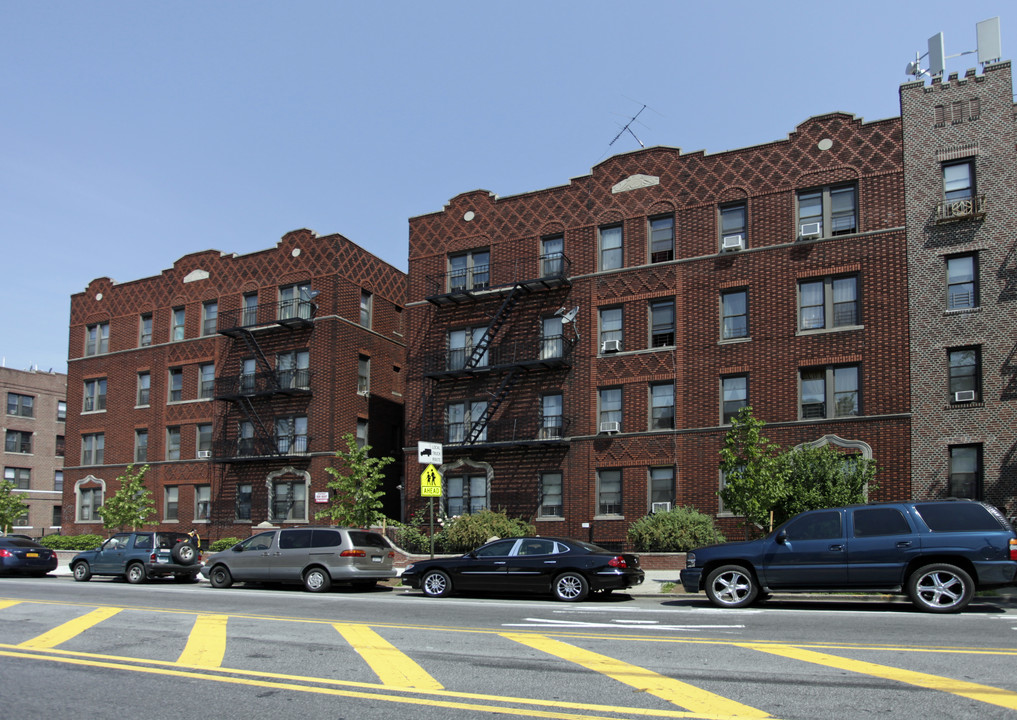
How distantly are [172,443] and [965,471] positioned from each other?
1278 inches

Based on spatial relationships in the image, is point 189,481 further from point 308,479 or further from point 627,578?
point 627,578

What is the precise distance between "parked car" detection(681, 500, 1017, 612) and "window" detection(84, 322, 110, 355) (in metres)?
36.5

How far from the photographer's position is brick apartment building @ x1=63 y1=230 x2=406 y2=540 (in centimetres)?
3659

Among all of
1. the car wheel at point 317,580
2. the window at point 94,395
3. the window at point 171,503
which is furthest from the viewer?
the window at point 94,395

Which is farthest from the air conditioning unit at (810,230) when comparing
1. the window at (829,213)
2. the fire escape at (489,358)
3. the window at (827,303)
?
the fire escape at (489,358)

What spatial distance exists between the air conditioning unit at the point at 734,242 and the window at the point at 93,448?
31.0 meters

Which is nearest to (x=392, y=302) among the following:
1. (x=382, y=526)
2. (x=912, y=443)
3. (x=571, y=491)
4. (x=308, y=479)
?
(x=308, y=479)

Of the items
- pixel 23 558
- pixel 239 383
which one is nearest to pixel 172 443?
pixel 239 383

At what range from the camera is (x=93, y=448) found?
Result: 43.3 metres

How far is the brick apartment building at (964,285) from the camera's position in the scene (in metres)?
24.9

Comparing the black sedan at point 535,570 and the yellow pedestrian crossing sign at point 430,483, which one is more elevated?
the yellow pedestrian crossing sign at point 430,483

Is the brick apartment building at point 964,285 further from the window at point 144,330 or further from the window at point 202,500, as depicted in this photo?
the window at point 144,330

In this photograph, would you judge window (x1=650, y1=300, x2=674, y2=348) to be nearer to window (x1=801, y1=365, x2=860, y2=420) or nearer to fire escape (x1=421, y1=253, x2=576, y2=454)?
fire escape (x1=421, y1=253, x2=576, y2=454)

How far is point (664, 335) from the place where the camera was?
2972cm
